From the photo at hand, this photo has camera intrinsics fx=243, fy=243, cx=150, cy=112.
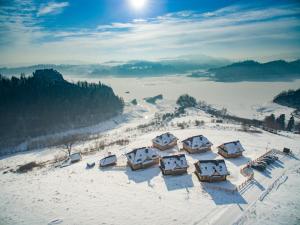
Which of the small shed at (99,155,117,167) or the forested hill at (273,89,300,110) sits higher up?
the small shed at (99,155,117,167)

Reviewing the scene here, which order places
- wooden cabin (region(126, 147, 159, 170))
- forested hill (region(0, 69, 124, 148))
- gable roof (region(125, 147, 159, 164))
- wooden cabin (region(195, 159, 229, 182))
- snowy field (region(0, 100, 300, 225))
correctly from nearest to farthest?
snowy field (region(0, 100, 300, 225)) < wooden cabin (region(195, 159, 229, 182)) < wooden cabin (region(126, 147, 159, 170)) < gable roof (region(125, 147, 159, 164)) < forested hill (region(0, 69, 124, 148))

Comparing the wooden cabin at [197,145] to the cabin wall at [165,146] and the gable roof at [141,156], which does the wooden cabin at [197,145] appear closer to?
the cabin wall at [165,146]

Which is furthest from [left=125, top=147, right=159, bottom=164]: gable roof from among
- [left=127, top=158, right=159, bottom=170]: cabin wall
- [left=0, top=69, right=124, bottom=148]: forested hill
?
[left=0, top=69, right=124, bottom=148]: forested hill

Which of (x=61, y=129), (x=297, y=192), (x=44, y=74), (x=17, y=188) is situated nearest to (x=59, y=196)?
(x=17, y=188)

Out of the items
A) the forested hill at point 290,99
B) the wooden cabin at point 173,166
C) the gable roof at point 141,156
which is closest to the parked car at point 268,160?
the wooden cabin at point 173,166

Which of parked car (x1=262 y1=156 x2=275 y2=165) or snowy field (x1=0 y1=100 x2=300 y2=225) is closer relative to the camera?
snowy field (x1=0 y1=100 x2=300 y2=225)

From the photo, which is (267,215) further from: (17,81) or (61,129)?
(17,81)

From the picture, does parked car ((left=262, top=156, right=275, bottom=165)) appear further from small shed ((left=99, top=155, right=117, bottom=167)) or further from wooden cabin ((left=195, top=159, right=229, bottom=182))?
small shed ((left=99, top=155, right=117, bottom=167))
